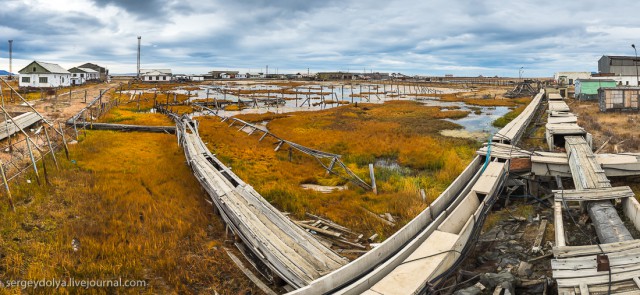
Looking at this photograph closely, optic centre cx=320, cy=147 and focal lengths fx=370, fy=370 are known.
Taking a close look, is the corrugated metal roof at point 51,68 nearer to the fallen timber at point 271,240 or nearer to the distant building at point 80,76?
the distant building at point 80,76

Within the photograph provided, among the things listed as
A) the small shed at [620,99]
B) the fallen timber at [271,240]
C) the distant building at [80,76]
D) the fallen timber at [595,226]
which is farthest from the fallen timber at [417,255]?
the distant building at [80,76]

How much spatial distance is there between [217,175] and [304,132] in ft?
48.7

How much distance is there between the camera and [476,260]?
8.61 metres

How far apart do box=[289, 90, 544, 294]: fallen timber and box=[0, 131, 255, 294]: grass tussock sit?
2.42 m

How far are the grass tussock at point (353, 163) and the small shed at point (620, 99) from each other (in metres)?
14.4

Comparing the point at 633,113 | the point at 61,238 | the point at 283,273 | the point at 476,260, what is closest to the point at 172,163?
the point at 61,238

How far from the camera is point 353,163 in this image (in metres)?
18.4

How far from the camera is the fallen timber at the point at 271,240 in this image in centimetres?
748

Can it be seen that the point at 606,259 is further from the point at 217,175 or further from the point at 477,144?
the point at 477,144

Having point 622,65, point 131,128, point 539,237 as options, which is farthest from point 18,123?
point 622,65

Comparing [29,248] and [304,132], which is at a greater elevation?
[304,132]

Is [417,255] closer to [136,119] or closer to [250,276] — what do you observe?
[250,276]

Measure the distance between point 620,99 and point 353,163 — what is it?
28598 millimetres

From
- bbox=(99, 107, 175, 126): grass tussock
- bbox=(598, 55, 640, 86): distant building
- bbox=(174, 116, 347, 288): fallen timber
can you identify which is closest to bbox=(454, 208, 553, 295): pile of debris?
bbox=(174, 116, 347, 288): fallen timber
